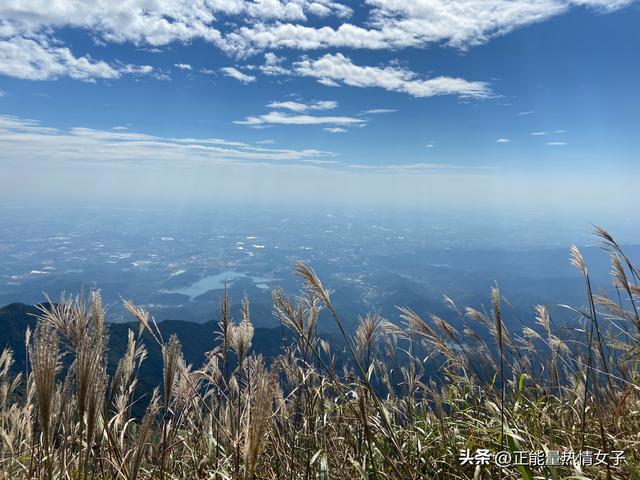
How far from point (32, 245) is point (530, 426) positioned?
764ft

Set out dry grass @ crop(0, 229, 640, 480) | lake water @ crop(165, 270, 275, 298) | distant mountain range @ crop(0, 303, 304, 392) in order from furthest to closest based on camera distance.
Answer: lake water @ crop(165, 270, 275, 298)
distant mountain range @ crop(0, 303, 304, 392)
dry grass @ crop(0, 229, 640, 480)

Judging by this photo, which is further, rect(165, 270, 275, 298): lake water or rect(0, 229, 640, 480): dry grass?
rect(165, 270, 275, 298): lake water

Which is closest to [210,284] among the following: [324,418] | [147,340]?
[147,340]

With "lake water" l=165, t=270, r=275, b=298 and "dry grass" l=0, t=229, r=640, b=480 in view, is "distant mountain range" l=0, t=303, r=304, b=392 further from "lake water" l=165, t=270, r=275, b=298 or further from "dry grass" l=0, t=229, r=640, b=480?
"lake water" l=165, t=270, r=275, b=298

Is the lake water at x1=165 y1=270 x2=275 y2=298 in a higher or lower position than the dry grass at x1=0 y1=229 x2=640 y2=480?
lower

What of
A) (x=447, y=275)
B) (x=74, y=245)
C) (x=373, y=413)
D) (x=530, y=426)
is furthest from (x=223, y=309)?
(x=74, y=245)

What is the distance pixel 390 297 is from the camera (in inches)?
5236

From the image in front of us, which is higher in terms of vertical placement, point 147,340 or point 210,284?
point 147,340

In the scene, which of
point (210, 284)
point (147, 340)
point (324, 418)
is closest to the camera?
point (324, 418)

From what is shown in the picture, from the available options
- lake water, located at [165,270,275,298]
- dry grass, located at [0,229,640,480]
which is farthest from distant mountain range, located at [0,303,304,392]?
lake water, located at [165,270,275,298]

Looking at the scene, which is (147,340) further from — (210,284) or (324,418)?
(210,284)

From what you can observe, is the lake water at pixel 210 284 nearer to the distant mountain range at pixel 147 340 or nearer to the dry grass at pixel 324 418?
the distant mountain range at pixel 147 340

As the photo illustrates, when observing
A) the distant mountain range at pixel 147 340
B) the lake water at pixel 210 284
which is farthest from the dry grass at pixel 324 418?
the lake water at pixel 210 284

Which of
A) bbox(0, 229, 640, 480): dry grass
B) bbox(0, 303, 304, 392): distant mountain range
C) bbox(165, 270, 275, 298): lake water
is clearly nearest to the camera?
bbox(0, 229, 640, 480): dry grass
